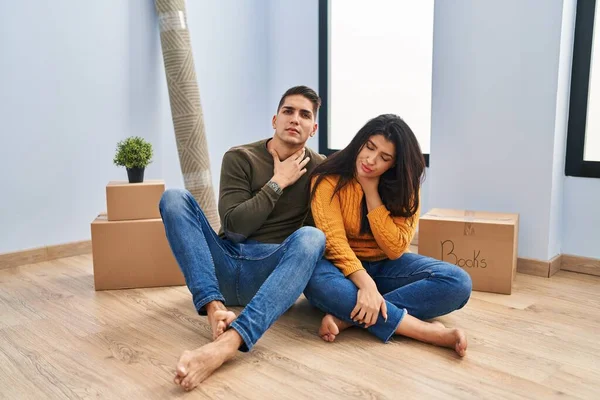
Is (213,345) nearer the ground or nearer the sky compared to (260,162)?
nearer the ground

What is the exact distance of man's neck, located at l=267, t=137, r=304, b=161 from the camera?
6.18 ft

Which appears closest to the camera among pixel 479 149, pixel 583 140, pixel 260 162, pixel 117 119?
pixel 260 162

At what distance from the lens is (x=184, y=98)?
9.38ft

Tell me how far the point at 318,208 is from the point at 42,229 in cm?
155

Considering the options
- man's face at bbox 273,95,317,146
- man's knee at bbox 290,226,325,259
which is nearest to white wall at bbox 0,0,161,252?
man's face at bbox 273,95,317,146

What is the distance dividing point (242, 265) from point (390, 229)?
0.49 metres

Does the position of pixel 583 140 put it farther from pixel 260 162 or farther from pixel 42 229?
pixel 42 229

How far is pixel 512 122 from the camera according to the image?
2.43m

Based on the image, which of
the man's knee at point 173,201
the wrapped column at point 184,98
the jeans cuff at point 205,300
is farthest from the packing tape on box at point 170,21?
the jeans cuff at point 205,300

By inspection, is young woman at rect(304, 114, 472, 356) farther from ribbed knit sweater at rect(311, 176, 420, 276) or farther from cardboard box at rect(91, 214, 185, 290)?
cardboard box at rect(91, 214, 185, 290)

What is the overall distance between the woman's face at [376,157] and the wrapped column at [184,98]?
1.34 m

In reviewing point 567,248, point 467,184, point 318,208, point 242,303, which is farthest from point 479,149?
point 242,303

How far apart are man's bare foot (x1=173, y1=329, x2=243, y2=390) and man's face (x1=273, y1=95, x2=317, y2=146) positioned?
2.30 ft

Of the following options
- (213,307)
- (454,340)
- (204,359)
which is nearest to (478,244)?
(454,340)
